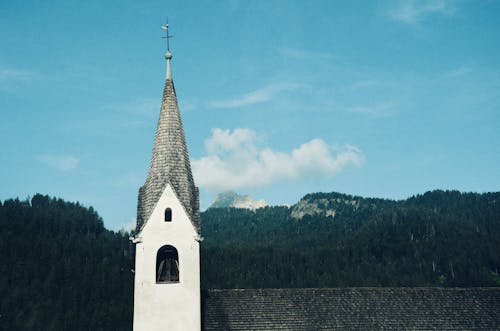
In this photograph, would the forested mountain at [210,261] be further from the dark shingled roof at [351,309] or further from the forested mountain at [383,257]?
the dark shingled roof at [351,309]

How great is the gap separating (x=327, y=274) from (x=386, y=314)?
333ft

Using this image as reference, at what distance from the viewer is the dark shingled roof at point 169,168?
92.9 ft

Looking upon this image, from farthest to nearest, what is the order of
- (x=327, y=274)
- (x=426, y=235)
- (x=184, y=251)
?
(x=426, y=235) → (x=327, y=274) → (x=184, y=251)

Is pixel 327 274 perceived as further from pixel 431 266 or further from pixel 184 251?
pixel 184 251

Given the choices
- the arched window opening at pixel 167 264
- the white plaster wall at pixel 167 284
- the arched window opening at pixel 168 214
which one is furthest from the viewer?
the arched window opening at pixel 168 214

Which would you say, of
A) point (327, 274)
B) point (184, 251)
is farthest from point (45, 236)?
point (184, 251)

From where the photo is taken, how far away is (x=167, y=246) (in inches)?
1100

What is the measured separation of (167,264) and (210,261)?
107 meters

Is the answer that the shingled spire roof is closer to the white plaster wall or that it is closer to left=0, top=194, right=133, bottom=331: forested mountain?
the white plaster wall

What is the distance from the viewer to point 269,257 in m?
144

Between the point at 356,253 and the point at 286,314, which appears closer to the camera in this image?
the point at 286,314

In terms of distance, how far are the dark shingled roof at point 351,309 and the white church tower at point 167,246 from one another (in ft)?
6.23

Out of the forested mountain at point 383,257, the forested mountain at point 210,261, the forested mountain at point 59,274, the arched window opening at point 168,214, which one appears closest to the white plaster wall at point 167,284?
the arched window opening at point 168,214

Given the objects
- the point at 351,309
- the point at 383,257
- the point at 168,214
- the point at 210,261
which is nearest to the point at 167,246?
A: the point at 168,214
